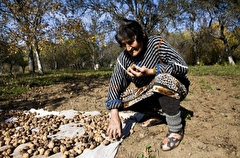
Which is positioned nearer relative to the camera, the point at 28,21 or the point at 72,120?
the point at 72,120

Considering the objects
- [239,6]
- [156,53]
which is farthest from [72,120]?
[239,6]

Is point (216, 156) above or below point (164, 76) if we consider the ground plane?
below

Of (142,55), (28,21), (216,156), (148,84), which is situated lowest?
(216,156)

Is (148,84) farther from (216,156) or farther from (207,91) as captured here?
(207,91)

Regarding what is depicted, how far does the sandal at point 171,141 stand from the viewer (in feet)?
7.03

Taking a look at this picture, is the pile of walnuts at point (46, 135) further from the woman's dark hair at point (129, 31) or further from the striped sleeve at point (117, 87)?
the woman's dark hair at point (129, 31)

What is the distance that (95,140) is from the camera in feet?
7.97

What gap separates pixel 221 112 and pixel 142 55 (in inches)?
68.8

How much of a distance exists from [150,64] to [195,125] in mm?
1062

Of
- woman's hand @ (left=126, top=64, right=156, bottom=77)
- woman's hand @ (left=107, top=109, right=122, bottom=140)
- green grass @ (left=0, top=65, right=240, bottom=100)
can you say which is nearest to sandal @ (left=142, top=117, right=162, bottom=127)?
woman's hand @ (left=107, top=109, right=122, bottom=140)

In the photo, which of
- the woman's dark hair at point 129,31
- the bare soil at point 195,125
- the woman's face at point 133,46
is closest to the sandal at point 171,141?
the bare soil at point 195,125

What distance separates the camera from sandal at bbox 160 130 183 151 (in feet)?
7.03

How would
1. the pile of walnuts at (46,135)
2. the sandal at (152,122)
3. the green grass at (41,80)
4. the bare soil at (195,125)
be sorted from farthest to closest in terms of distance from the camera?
the green grass at (41,80) → the sandal at (152,122) → the pile of walnuts at (46,135) → the bare soil at (195,125)

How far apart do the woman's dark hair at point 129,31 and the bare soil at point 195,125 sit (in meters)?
1.16
